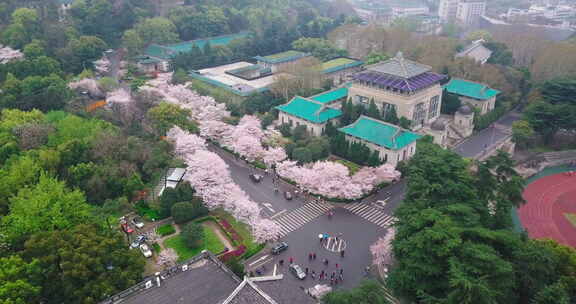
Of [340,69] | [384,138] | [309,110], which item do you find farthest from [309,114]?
[340,69]

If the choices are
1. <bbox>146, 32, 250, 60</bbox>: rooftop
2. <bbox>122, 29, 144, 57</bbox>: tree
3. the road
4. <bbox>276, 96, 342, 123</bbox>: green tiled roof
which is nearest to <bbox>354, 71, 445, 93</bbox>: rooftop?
<bbox>276, 96, 342, 123</bbox>: green tiled roof

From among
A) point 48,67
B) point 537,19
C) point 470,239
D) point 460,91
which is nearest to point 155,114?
point 48,67

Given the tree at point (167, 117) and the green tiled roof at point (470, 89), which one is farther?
the green tiled roof at point (470, 89)

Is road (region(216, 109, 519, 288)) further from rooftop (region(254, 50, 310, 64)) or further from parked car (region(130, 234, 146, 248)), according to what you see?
rooftop (region(254, 50, 310, 64))

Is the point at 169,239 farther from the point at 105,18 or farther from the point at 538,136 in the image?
the point at 105,18

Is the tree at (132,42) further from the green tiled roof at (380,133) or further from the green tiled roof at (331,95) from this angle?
the green tiled roof at (380,133)

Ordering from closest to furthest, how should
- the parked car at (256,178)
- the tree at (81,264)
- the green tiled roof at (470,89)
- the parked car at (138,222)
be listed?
the tree at (81,264) → the parked car at (138,222) → the parked car at (256,178) → the green tiled roof at (470,89)

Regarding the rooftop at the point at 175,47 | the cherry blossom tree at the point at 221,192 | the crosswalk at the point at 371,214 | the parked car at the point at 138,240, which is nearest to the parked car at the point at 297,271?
the cherry blossom tree at the point at 221,192
